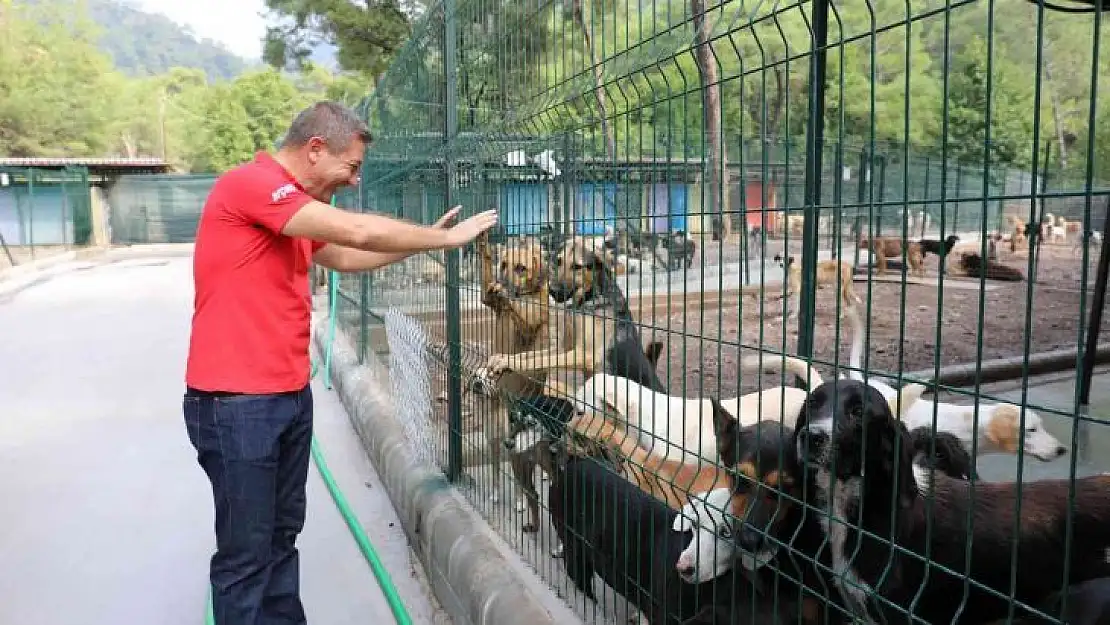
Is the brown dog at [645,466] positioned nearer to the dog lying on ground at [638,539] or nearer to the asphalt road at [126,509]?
the dog lying on ground at [638,539]

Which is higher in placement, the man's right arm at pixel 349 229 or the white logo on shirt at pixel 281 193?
the white logo on shirt at pixel 281 193

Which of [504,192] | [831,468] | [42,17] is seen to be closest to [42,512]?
[504,192]

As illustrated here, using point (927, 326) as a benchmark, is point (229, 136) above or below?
above

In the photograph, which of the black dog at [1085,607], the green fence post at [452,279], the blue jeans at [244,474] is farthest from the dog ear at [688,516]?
the green fence post at [452,279]

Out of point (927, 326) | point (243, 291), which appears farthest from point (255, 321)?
point (927, 326)

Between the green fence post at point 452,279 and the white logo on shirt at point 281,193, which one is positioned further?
the green fence post at point 452,279

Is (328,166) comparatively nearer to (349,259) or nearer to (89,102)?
(349,259)

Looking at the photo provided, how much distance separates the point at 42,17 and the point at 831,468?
2665 inches

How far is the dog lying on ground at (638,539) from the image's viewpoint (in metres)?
2.23

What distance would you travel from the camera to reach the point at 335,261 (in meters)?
3.30

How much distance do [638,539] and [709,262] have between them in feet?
2.89

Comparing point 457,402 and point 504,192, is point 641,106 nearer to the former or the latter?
point 504,192

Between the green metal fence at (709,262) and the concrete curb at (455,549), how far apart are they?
0.39 feet

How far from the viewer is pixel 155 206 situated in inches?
1411
